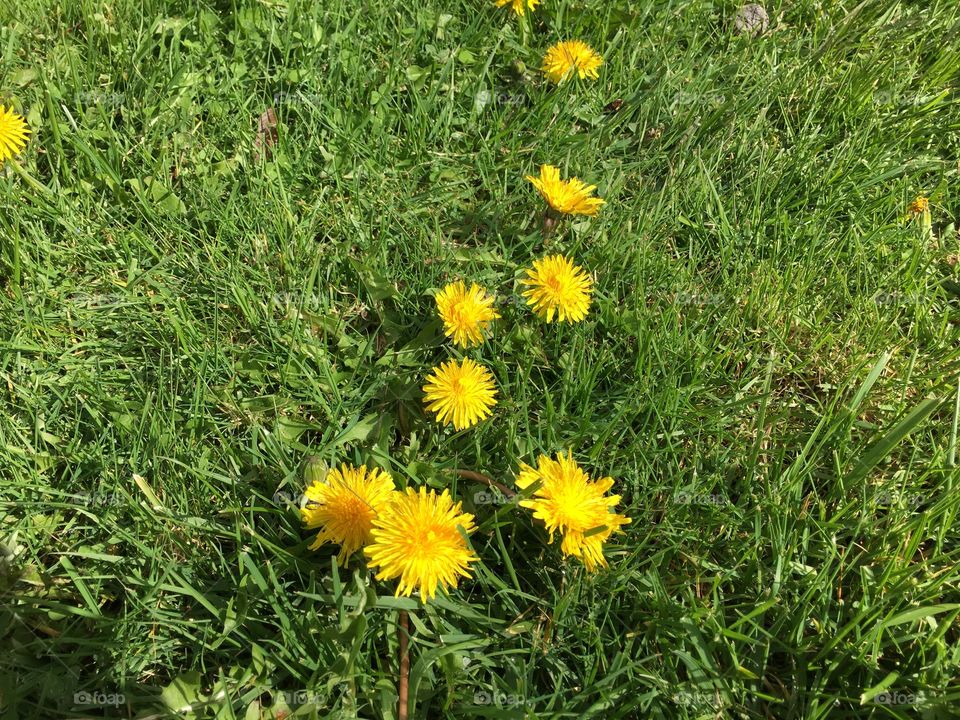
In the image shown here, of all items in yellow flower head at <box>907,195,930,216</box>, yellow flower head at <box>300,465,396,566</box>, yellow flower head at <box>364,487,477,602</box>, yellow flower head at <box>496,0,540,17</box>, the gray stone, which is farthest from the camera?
the gray stone

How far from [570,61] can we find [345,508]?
1.79m

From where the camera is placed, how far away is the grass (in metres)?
1.65

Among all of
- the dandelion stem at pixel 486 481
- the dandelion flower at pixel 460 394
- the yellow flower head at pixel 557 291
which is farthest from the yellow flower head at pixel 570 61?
the dandelion stem at pixel 486 481

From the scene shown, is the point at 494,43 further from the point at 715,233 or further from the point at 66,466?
the point at 66,466

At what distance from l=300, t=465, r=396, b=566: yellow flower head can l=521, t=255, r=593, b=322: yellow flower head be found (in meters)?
0.68

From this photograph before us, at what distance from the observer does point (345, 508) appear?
162 centimetres

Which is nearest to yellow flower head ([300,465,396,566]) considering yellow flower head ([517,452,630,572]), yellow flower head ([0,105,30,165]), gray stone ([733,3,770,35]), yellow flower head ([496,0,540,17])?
yellow flower head ([517,452,630,572])

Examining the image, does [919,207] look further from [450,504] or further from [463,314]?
[450,504]

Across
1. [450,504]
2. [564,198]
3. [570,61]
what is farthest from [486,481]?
[570,61]

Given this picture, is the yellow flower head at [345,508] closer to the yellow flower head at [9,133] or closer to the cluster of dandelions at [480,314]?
the cluster of dandelions at [480,314]

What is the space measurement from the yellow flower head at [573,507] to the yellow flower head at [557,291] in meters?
0.47

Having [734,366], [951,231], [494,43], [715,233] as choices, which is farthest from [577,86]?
[951,231]

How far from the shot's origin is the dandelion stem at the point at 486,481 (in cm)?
180

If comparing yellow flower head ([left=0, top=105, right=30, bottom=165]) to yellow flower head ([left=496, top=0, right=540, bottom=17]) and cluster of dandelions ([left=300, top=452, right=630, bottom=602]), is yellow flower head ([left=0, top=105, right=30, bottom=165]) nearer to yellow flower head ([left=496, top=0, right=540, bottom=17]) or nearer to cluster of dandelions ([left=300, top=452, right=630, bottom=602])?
cluster of dandelions ([left=300, top=452, right=630, bottom=602])
